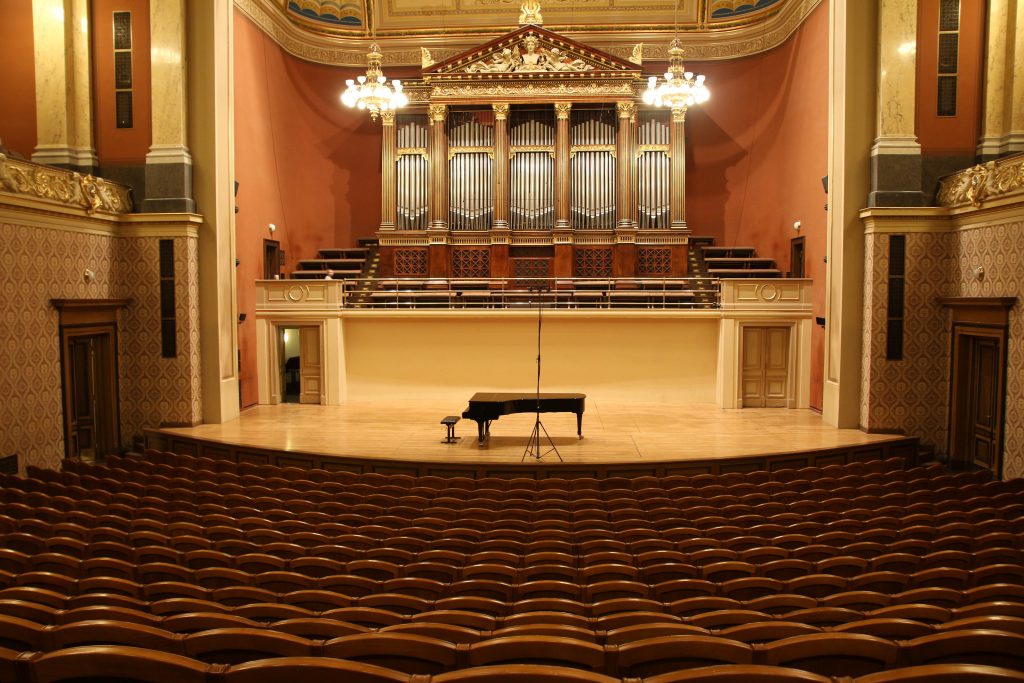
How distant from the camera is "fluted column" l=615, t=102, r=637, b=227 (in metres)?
14.1

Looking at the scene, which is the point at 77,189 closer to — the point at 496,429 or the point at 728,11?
the point at 496,429

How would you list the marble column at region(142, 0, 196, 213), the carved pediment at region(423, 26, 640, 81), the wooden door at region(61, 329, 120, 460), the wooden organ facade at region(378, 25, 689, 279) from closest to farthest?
the wooden door at region(61, 329, 120, 460) → the marble column at region(142, 0, 196, 213) → the carved pediment at region(423, 26, 640, 81) → the wooden organ facade at region(378, 25, 689, 279)

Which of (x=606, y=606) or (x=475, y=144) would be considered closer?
(x=606, y=606)

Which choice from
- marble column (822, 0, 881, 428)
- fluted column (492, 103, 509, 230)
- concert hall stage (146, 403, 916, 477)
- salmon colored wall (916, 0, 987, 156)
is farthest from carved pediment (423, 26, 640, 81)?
concert hall stage (146, 403, 916, 477)

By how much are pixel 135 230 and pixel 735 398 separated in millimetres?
Answer: 9925

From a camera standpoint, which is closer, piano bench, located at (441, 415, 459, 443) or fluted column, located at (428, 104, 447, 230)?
piano bench, located at (441, 415, 459, 443)

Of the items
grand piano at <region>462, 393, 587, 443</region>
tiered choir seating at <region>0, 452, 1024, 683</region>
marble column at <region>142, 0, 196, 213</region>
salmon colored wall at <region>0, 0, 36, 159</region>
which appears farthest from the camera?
marble column at <region>142, 0, 196, 213</region>

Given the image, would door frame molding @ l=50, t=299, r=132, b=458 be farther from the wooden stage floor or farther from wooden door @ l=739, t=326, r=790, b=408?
wooden door @ l=739, t=326, r=790, b=408

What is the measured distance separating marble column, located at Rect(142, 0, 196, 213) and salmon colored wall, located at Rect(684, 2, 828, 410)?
9885 mm

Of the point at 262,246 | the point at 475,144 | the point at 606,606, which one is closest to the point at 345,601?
the point at 606,606

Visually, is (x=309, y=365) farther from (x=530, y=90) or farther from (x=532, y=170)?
(x=530, y=90)

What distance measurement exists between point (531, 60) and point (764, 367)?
7.63 m

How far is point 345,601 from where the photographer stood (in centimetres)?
342

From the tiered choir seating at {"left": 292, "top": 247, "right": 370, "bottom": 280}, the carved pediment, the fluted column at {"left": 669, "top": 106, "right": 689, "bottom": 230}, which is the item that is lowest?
the tiered choir seating at {"left": 292, "top": 247, "right": 370, "bottom": 280}
